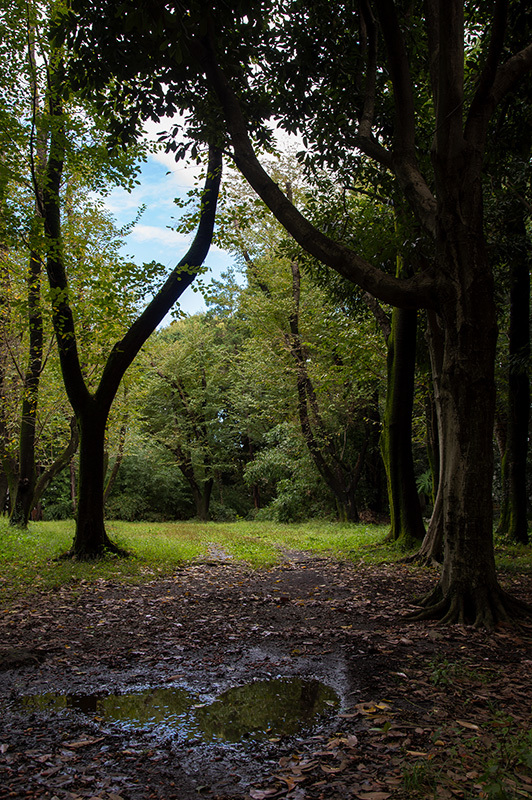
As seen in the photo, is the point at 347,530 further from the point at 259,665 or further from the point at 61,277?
the point at 259,665

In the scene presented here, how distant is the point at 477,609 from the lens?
490 centimetres

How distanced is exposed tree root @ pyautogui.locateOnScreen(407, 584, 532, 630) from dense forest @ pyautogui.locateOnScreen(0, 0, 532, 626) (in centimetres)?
2

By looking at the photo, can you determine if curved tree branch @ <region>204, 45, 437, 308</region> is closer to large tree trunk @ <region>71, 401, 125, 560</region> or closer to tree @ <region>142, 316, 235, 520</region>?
large tree trunk @ <region>71, 401, 125, 560</region>

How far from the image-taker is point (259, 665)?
4211mm

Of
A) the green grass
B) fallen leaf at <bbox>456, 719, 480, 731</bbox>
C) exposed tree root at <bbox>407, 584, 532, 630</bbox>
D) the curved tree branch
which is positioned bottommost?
the green grass

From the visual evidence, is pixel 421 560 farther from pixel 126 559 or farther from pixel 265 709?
pixel 265 709

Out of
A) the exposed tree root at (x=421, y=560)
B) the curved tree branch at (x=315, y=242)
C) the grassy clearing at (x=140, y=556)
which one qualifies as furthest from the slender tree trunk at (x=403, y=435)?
the curved tree branch at (x=315, y=242)

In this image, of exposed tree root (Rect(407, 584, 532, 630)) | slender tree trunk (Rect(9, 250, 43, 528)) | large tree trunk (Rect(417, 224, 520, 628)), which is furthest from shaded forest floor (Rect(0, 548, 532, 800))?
slender tree trunk (Rect(9, 250, 43, 528))

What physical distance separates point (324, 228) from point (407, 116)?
3990mm

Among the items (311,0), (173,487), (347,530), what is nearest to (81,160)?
(311,0)

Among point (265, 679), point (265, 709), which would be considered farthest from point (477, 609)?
point (265, 709)

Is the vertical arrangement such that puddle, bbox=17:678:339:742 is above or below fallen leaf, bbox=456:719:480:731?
below

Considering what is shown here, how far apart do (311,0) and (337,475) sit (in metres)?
16.0

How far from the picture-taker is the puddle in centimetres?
305
